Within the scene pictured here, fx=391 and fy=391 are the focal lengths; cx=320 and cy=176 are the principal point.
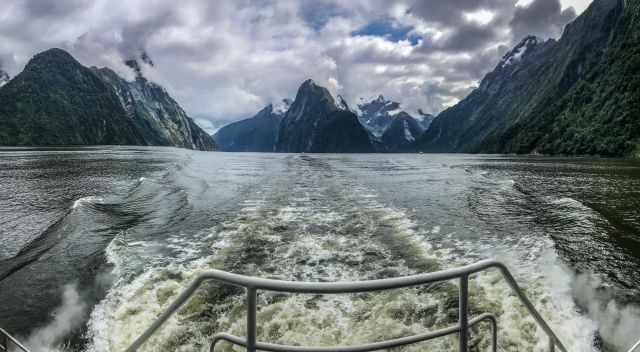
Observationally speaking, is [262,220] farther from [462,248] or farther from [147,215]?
[462,248]

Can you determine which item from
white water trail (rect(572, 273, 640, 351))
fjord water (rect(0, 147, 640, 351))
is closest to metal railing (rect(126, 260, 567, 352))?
fjord water (rect(0, 147, 640, 351))

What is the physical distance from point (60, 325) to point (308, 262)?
256 inches

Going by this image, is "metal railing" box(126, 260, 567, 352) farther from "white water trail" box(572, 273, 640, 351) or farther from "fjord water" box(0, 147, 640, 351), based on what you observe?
"white water trail" box(572, 273, 640, 351)

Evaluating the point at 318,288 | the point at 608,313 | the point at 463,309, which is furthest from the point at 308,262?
the point at 318,288

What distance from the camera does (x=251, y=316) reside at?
9.57ft

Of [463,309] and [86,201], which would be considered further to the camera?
[86,201]

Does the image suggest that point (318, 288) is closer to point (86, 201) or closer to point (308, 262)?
point (308, 262)

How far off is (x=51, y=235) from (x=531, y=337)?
16673 millimetres

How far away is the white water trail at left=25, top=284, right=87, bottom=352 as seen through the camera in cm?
773

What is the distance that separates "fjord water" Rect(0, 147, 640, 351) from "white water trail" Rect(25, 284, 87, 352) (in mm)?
35

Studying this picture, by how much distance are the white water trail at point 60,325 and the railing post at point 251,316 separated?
6826 millimetres

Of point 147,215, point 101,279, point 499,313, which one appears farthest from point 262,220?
point 499,313

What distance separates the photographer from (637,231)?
16641 millimetres

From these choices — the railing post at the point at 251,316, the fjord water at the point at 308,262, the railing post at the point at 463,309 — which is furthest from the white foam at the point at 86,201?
the railing post at the point at 463,309
